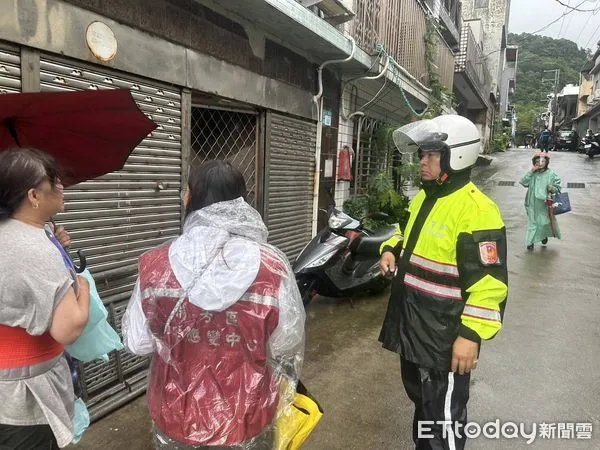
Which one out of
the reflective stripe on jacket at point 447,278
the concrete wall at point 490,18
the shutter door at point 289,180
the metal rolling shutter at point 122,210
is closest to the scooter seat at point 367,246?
the shutter door at point 289,180

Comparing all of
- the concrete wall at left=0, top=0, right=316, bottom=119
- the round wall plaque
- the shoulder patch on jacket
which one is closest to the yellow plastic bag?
the shoulder patch on jacket

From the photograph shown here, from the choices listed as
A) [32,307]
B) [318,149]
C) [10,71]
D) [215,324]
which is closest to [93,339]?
[32,307]

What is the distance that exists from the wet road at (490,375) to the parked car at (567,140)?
3388 centimetres

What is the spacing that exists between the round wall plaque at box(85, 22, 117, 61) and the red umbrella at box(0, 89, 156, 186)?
121 centimetres

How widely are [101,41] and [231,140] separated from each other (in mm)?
2225

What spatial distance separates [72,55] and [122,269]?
156 cm

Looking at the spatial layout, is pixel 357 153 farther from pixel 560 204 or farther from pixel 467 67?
pixel 467 67

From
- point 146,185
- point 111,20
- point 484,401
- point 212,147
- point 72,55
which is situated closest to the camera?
point 72,55

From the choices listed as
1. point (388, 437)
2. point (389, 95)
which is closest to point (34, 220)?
point (388, 437)

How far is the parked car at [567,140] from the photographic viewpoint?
3512 centimetres

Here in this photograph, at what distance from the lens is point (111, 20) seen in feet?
10.3

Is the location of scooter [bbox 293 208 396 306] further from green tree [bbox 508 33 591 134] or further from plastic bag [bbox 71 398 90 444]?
green tree [bbox 508 33 591 134]

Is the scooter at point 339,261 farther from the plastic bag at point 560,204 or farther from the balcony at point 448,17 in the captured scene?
the balcony at point 448,17

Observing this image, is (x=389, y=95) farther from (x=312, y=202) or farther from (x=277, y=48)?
(x=277, y=48)
